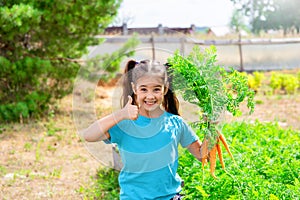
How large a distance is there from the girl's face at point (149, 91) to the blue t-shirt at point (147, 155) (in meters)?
0.11

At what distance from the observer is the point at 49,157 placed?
6406 millimetres

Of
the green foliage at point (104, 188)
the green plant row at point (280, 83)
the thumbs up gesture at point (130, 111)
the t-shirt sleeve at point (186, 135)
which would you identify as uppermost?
the thumbs up gesture at point (130, 111)

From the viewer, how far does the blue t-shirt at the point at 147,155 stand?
2439 mm

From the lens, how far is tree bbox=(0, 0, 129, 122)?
770 cm

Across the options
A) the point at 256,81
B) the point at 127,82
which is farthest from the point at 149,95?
the point at 256,81

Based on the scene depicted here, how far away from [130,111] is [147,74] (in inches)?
7.8

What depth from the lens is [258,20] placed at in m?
30.4

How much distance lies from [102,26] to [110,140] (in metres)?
6.65

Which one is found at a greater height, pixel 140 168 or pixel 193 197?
pixel 140 168

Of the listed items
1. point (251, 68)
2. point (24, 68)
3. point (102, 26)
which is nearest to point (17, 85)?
point (24, 68)

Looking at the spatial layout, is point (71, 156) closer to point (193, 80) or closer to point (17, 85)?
point (17, 85)

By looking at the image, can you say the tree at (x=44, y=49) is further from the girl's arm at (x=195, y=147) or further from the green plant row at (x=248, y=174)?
A: the girl's arm at (x=195, y=147)

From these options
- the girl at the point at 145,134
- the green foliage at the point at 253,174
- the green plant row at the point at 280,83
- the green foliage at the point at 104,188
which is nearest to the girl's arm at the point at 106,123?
the girl at the point at 145,134

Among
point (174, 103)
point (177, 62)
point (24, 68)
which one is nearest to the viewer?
point (177, 62)
